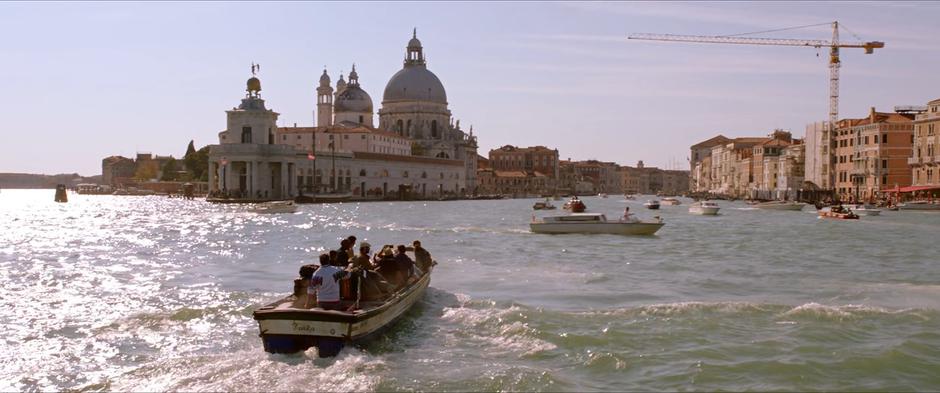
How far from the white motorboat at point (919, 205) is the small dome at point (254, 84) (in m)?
58.8

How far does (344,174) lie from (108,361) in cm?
9230

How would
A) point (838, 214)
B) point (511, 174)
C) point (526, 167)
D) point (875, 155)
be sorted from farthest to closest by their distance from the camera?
point (526, 167) < point (511, 174) < point (875, 155) < point (838, 214)

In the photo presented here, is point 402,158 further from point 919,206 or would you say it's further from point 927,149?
point 919,206

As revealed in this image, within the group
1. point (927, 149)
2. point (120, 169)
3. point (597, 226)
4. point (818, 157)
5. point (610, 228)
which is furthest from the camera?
point (120, 169)

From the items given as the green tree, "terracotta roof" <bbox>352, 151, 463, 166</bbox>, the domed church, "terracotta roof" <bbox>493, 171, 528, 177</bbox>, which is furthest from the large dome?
"terracotta roof" <bbox>493, 171, 528, 177</bbox>

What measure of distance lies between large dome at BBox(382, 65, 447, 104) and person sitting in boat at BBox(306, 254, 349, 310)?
120704mm

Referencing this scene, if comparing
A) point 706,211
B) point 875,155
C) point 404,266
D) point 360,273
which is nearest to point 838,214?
point 706,211

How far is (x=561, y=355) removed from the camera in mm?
12555

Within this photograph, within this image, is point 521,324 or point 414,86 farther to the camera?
point 414,86

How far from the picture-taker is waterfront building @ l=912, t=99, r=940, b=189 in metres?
71.3

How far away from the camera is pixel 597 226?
1501 inches

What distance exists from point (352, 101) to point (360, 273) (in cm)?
11497

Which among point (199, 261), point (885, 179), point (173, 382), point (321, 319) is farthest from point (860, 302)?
point (885, 179)

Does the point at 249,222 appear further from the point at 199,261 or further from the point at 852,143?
the point at 852,143
